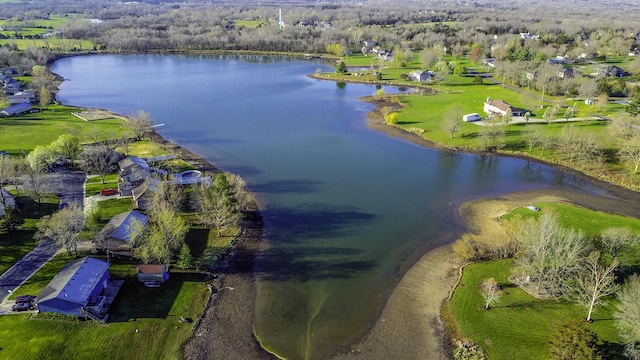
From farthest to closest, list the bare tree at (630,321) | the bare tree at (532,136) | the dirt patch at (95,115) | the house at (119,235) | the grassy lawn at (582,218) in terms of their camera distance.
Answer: the dirt patch at (95,115) → the bare tree at (532,136) → the grassy lawn at (582,218) → the house at (119,235) → the bare tree at (630,321)

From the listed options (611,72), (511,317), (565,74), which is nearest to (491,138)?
(511,317)

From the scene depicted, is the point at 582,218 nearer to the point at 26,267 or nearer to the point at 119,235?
the point at 119,235

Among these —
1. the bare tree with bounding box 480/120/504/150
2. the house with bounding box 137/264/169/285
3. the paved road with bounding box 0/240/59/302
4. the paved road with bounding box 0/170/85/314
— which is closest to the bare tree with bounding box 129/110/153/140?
the paved road with bounding box 0/170/85/314

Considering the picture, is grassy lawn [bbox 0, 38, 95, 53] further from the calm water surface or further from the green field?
the calm water surface

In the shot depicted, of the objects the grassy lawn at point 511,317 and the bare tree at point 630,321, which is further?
the grassy lawn at point 511,317

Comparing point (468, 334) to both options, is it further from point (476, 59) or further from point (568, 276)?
point (476, 59)

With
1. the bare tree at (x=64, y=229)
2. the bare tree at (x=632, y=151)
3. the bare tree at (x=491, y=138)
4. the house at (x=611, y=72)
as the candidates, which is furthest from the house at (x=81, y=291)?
the house at (x=611, y=72)

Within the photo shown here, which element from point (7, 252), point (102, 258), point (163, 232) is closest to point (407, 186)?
point (163, 232)

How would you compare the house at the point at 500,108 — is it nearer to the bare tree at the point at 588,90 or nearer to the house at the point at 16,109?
the bare tree at the point at 588,90
